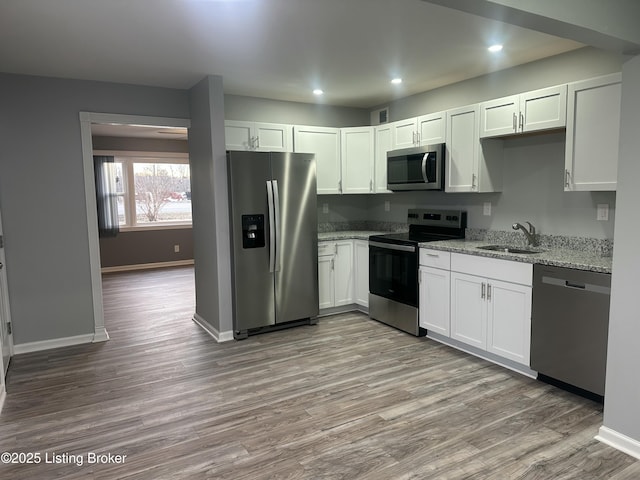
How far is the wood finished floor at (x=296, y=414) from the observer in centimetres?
222

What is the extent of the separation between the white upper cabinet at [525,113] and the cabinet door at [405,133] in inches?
32.5

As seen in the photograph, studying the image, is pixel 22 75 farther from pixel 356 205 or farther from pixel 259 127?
pixel 356 205

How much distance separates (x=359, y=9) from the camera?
251 centimetres

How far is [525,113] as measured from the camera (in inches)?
131

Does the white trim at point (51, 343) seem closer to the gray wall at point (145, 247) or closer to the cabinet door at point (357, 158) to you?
the cabinet door at point (357, 158)

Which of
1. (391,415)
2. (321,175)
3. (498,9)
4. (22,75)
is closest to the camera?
(498,9)

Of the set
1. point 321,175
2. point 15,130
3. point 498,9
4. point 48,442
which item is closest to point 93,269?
point 15,130

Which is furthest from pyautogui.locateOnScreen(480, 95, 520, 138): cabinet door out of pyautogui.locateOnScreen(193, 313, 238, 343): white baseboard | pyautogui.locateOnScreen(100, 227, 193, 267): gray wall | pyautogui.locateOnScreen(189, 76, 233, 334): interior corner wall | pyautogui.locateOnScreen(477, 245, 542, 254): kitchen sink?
pyautogui.locateOnScreen(100, 227, 193, 267): gray wall

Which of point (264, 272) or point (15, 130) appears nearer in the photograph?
point (15, 130)

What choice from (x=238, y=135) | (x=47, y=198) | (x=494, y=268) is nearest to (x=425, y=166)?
(x=494, y=268)

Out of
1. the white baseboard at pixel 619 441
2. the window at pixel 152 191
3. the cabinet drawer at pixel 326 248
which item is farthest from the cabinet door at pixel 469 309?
the window at pixel 152 191

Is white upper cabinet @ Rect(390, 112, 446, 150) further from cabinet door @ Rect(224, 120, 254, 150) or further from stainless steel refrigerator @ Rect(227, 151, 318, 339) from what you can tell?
cabinet door @ Rect(224, 120, 254, 150)

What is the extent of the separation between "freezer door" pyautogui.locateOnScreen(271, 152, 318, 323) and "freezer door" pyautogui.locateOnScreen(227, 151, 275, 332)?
12 centimetres

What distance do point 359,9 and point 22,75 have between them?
3.08 meters
